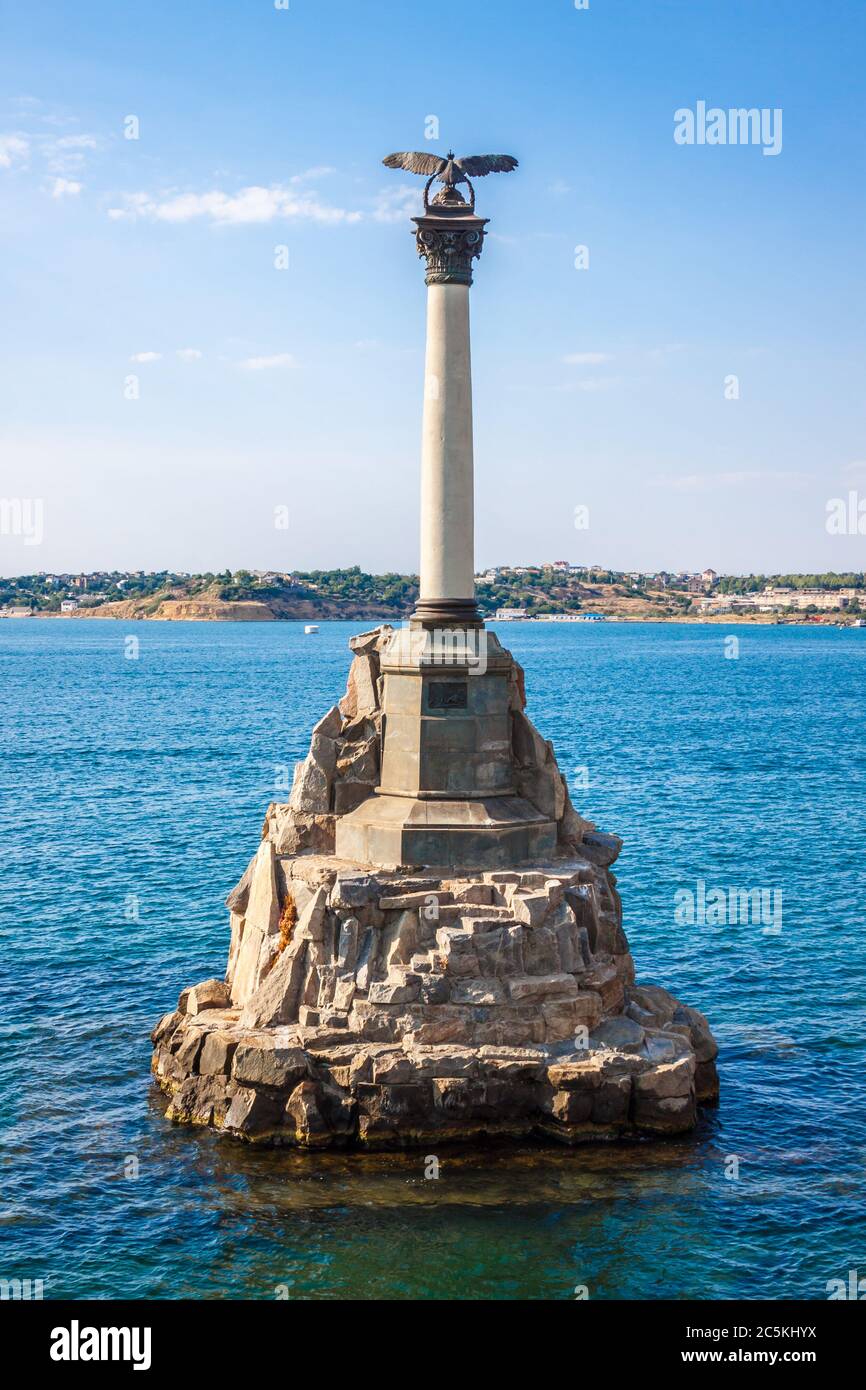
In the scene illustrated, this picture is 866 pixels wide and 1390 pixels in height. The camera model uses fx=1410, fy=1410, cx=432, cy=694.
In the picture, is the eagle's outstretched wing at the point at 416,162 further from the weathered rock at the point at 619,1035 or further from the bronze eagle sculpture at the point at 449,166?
the weathered rock at the point at 619,1035

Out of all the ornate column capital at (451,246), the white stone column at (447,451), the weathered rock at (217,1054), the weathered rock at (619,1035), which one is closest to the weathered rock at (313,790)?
the white stone column at (447,451)

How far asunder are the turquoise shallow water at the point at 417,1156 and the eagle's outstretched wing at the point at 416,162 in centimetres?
1432

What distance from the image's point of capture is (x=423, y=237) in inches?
860

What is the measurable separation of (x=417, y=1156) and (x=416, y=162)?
15.1m

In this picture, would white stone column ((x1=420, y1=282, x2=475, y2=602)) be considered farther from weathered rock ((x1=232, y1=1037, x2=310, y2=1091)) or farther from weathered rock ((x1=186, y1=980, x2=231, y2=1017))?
weathered rock ((x1=232, y1=1037, x2=310, y2=1091))

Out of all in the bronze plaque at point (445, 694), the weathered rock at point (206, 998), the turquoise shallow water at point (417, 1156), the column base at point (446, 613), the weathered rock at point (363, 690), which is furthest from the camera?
the weathered rock at point (363, 690)

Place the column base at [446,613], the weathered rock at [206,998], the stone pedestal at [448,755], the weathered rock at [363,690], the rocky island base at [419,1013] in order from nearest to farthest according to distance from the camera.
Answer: the rocky island base at [419,1013], the weathered rock at [206,998], the stone pedestal at [448,755], the column base at [446,613], the weathered rock at [363,690]

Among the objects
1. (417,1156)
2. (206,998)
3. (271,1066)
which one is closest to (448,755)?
(206,998)

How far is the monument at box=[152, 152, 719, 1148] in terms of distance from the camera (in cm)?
1856

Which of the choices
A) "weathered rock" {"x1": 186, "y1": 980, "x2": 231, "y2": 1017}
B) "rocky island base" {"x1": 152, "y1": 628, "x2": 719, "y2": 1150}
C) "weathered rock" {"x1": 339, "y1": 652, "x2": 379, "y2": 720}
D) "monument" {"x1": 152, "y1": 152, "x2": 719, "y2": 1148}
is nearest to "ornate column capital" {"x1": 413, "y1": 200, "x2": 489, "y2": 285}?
"monument" {"x1": 152, "y1": 152, "x2": 719, "y2": 1148}

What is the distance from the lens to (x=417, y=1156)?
59.5 ft

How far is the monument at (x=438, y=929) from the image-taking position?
18.6m
